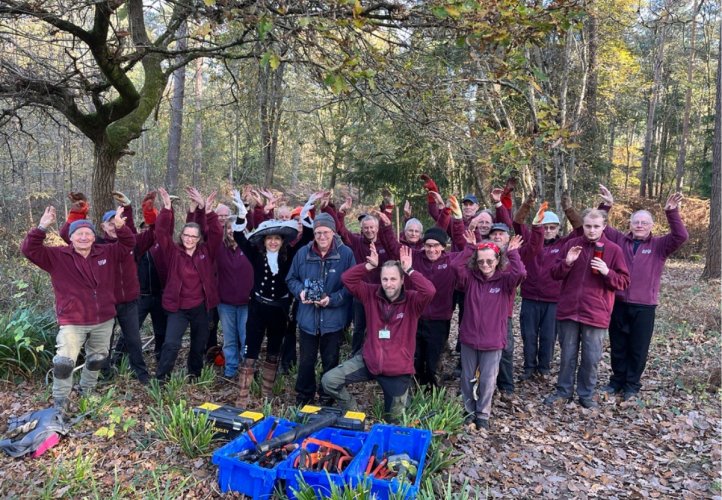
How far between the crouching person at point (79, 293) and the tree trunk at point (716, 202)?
43.2 feet

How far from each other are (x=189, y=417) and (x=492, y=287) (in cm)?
334

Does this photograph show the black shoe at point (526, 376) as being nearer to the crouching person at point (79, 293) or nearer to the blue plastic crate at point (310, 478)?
the blue plastic crate at point (310, 478)

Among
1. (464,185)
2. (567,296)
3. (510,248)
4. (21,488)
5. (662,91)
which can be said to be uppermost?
(662,91)

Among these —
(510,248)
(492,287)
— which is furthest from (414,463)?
(510,248)

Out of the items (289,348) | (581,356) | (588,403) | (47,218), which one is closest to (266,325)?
(289,348)

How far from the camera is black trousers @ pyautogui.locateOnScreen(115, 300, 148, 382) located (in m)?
5.81

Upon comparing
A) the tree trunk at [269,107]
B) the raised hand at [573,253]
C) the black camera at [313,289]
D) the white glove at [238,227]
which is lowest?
the black camera at [313,289]

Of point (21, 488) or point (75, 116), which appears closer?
point (21, 488)

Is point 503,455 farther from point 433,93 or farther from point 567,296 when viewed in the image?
point 433,93

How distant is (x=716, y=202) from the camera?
1216 centimetres

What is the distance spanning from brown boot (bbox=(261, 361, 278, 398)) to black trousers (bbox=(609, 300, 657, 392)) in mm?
4308

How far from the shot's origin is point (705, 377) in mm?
6434

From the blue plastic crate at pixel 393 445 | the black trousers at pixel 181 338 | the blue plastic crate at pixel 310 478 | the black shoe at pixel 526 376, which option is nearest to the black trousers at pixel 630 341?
the black shoe at pixel 526 376

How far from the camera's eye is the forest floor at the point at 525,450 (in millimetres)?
4102
